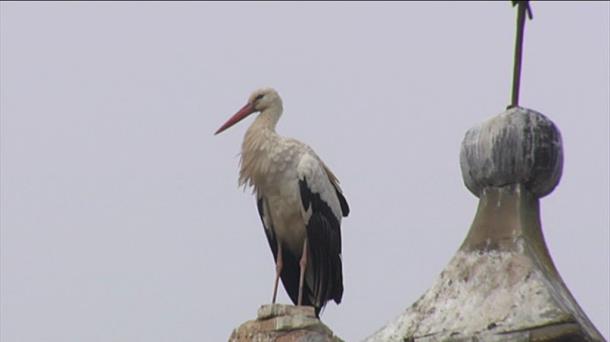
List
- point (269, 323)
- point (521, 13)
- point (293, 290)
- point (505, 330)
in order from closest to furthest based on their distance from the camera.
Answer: point (505, 330), point (521, 13), point (269, 323), point (293, 290)

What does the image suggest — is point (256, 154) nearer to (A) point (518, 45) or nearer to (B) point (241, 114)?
(B) point (241, 114)

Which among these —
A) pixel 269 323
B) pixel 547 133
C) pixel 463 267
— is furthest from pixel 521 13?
pixel 269 323

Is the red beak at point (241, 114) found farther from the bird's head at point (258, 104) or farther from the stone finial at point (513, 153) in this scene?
the stone finial at point (513, 153)

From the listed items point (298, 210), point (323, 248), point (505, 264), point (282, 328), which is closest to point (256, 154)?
point (298, 210)

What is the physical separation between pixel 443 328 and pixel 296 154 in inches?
278

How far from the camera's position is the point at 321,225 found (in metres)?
11.7

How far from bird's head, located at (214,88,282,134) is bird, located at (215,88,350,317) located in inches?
12.1

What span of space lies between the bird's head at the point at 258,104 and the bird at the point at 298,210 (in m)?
0.31

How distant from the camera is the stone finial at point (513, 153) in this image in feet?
16.4

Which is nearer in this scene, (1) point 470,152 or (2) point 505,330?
(2) point 505,330

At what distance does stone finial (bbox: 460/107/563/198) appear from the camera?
5004 millimetres

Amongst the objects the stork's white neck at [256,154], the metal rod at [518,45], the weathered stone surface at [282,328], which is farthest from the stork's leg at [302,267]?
the metal rod at [518,45]

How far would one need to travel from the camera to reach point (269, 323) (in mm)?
8648

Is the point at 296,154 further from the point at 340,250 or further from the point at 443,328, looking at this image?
the point at 443,328
